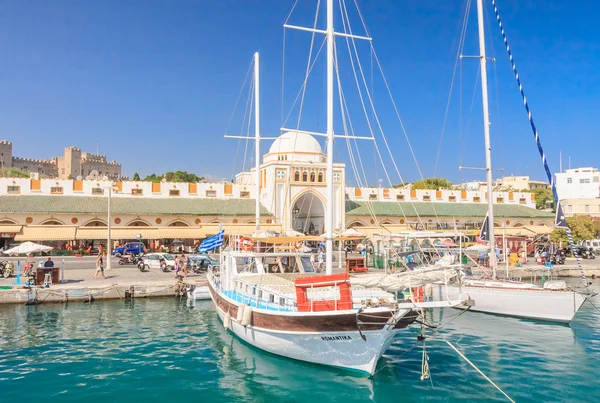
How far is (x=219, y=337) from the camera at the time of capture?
65.0ft

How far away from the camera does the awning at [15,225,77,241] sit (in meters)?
44.1

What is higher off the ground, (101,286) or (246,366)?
(101,286)

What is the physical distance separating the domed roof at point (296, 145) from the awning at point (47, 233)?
23.9m

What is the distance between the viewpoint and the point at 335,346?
14430 millimetres

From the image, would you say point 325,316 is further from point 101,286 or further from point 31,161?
point 31,161

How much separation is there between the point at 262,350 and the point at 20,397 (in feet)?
23.9

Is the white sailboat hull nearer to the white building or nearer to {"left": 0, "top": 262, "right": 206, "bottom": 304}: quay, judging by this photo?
{"left": 0, "top": 262, "right": 206, "bottom": 304}: quay

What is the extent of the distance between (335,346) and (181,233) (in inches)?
1467

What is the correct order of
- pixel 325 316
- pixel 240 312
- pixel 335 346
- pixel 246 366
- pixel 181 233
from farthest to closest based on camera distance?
1. pixel 181 233
2. pixel 240 312
3. pixel 246 366
4. pixel 335 346
5. pixel 325 316

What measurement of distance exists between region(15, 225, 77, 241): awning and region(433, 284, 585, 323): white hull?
1403 inches

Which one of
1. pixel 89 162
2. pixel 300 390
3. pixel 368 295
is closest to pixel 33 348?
pixel 300 390

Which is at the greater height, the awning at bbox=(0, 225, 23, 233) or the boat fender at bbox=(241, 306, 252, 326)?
the awning at bbox=(0, 225, 23, 233)

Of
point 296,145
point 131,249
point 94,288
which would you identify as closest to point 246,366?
point 94,288

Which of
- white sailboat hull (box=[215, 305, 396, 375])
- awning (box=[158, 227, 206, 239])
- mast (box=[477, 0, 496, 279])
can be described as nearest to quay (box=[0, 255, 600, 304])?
mast (box=[477, 0, 496, 279])
